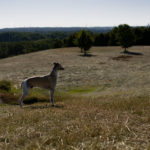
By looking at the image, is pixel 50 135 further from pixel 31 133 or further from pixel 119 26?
pixel 119 26

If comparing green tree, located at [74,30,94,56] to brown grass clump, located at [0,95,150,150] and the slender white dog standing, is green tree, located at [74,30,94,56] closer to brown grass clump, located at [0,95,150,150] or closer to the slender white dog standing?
the slender white dog standing

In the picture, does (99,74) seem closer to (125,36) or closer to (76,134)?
(76,134)

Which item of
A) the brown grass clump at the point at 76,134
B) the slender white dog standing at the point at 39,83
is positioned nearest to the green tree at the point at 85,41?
the slender white dog standing at the point at 39,83

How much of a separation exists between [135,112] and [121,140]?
4.50 meters

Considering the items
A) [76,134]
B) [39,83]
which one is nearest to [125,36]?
[39,83]

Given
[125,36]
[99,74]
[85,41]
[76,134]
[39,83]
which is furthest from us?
[125,36]

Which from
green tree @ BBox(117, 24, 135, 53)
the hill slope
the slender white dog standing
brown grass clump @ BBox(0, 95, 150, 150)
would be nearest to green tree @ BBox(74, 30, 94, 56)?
green tree @ BBox(117, 24, 135, 53)

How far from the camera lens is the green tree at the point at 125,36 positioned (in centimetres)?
8481

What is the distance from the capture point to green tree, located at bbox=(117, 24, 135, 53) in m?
84.8

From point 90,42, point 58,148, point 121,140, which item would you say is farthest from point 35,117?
point 90,42

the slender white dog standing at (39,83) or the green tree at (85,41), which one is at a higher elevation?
the green tree at (85,41)

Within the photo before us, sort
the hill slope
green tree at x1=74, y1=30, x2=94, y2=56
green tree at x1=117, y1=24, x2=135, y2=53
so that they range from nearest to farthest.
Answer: the hill slope, green tree at x1=74, y1=30, x2=94, y2=56, green tree at x1=117, y1=24, x2=135, y2=53

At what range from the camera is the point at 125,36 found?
84.9 meters

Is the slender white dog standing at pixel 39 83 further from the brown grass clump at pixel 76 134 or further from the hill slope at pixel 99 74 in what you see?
the hill slope at pixel 99 74
